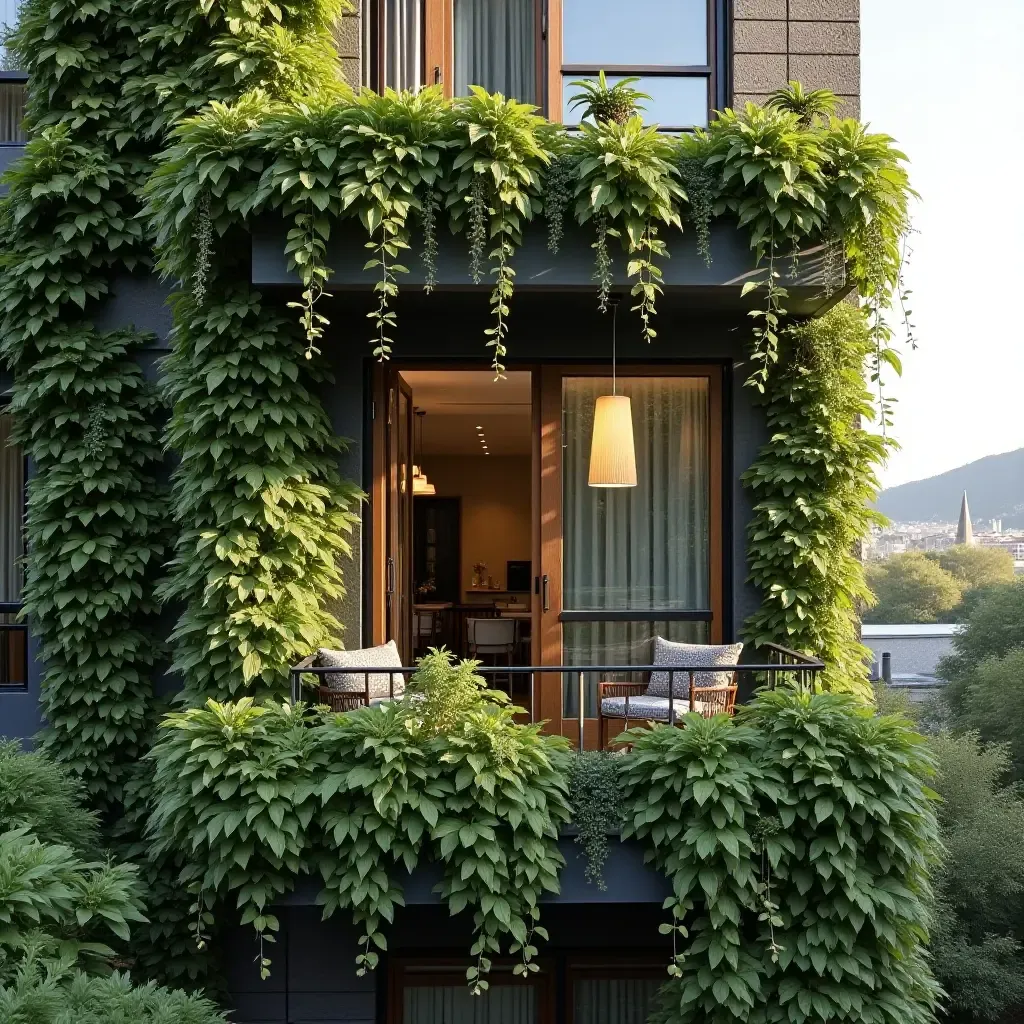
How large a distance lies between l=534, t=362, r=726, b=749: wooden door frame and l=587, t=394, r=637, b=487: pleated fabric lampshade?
27.9 inches

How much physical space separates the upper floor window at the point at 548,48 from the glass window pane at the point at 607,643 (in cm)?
338

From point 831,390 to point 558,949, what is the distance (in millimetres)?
3951

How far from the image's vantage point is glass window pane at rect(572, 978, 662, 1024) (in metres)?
6.97

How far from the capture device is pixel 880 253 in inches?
240

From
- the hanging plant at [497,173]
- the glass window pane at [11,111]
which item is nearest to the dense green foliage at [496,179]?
the hanging plant at [497,173]

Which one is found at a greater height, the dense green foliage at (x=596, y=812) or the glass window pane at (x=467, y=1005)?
the dense green foliage at (x=596, y=812)

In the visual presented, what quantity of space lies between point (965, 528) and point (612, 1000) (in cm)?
6018

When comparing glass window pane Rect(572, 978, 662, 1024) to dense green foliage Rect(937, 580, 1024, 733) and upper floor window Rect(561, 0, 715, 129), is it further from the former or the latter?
dense green foliage Rect(937, 580, 1024, 733)

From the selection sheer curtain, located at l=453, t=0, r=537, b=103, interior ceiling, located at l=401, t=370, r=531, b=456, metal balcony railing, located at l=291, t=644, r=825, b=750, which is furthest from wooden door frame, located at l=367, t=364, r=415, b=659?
sheer curtain, located at l=453, t=0, r=537, b=103

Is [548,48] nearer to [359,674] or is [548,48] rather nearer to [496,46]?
[496,46]

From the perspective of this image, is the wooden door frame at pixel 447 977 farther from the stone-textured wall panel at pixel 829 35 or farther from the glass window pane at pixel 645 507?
the stone-textured wall panel at pixel 829 35

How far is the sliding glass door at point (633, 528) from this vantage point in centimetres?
718

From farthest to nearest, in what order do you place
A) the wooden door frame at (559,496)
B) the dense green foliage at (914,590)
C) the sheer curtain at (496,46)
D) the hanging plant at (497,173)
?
the dense green foliage at (914,590)
the sheer curtain at (496,46)
the wooden door frame at (559,496)
the hanging plant at (497,173)

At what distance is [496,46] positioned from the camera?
7406 millimetres
